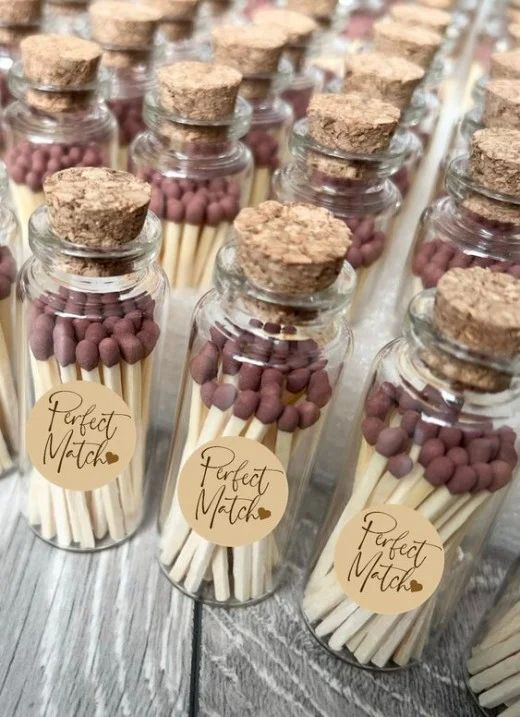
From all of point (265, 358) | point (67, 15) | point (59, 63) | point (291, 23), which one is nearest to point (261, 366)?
point (265, 358)

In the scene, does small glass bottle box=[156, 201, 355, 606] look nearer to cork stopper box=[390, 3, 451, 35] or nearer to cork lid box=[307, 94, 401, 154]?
cork lid box=[307, 94, 401, 154]

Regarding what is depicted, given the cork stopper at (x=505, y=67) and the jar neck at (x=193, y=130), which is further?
the cork stopper at (x=505, y=67)

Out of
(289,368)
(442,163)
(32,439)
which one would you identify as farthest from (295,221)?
(442,163)

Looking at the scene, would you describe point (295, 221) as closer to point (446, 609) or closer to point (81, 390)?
point (81, 390)

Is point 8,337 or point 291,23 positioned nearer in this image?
point 8,337

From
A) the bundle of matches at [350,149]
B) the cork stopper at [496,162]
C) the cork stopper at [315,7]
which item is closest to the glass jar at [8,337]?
the bundle of matches at [350,149]

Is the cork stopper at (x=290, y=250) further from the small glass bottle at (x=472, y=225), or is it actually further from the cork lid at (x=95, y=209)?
the small glass bottle at (x=472, y=225)

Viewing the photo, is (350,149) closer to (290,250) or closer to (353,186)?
(353,186)
